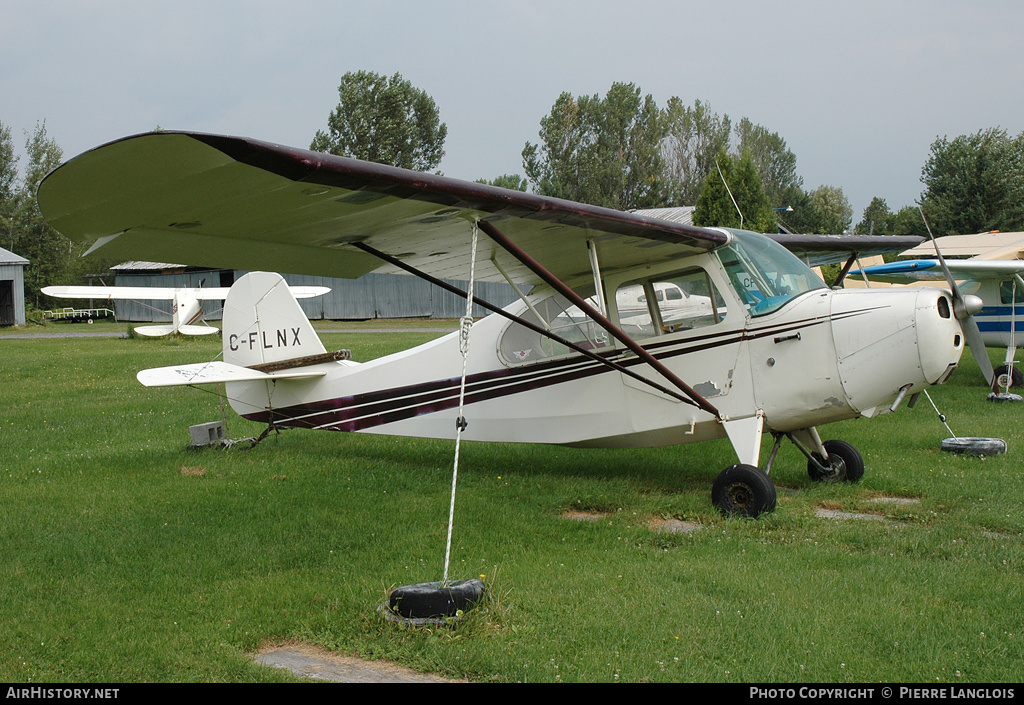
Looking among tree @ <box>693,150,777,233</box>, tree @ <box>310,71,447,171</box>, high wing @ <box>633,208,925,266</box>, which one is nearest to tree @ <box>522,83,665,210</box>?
tree @ <box>310,71,447,171</box>

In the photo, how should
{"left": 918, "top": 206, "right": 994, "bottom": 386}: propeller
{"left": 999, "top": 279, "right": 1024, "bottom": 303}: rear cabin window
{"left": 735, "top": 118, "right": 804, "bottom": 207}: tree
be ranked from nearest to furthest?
{"left": 918, "top": 206, "right": 994, "bottom": 386}: propeller, {"left": 999, "top": 279, "right": 1024, "bottom": 303}: rear cabin window, {"left": 735, "top": 118, "right": 804, "bottom": 207}: tree

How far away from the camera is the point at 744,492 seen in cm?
671

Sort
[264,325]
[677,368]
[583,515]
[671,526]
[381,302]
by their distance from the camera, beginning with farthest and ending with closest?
[381,302] < [264,325] < [677,368] < [583,515] < [671,526]

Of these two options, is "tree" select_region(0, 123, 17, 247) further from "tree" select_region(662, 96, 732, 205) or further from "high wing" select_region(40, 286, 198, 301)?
"tree" select_region(662, 96, 732, 205)

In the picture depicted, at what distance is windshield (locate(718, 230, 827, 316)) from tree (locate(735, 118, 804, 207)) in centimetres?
7294

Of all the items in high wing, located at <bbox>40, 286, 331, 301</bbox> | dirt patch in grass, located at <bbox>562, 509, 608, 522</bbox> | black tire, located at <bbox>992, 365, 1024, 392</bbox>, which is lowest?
dirt patch in grass, located at <bbox>562, 509, 608, 522</bbox>


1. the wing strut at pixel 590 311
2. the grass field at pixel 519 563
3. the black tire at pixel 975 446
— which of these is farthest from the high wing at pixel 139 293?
the wing strut at pixel 590 311

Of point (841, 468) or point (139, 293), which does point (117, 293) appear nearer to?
point (139, 293)

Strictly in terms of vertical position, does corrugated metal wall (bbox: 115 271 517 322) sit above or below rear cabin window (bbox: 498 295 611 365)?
above

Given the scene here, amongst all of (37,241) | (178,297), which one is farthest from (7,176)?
(178,297)

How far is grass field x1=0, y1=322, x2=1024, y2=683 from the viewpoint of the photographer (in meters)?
4.10

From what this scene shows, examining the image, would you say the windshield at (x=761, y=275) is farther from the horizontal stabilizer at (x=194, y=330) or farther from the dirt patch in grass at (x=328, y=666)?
the horizontal stabilizer at (x=194, y=330)

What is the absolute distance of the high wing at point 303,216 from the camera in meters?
4.06

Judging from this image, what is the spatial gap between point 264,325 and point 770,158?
265 feet
